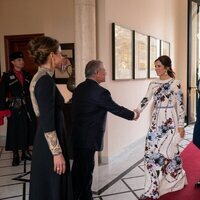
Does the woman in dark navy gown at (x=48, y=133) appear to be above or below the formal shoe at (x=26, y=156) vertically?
above

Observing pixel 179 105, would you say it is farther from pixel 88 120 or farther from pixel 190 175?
pixel 190 175

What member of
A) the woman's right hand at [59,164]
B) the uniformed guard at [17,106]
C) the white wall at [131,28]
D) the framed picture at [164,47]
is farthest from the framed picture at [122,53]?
→ the woman's right hand at [59,164]

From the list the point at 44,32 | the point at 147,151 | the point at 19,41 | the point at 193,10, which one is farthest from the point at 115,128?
the point at 193,10

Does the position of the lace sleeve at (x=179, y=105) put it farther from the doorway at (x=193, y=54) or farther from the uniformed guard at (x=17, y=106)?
the doorway at (x=193, y=54)

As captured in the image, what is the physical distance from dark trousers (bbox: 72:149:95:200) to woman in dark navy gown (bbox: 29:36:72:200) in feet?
1.38

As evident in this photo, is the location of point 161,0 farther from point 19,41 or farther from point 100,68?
point 100,68

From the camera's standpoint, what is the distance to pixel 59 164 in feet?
5.88

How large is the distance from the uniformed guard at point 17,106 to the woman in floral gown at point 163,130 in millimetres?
1887

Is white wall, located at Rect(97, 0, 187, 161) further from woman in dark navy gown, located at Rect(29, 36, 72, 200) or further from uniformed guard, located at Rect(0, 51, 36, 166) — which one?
woman in dark navy gown, located at Rect(29, 36, 72, 200)

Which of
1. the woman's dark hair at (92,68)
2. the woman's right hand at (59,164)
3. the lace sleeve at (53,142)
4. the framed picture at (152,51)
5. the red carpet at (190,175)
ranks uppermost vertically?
the framed picture at (152,51)

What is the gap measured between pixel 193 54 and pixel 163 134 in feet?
14.9

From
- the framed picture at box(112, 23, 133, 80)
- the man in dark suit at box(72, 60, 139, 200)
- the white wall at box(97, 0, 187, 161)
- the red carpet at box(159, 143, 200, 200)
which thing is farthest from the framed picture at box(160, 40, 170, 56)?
the man in dark suit at box(72, 60, 139, 200)

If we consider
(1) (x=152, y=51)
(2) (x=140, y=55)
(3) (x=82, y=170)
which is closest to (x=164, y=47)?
(1) (x=152, y=51)

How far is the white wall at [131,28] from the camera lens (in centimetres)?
399
